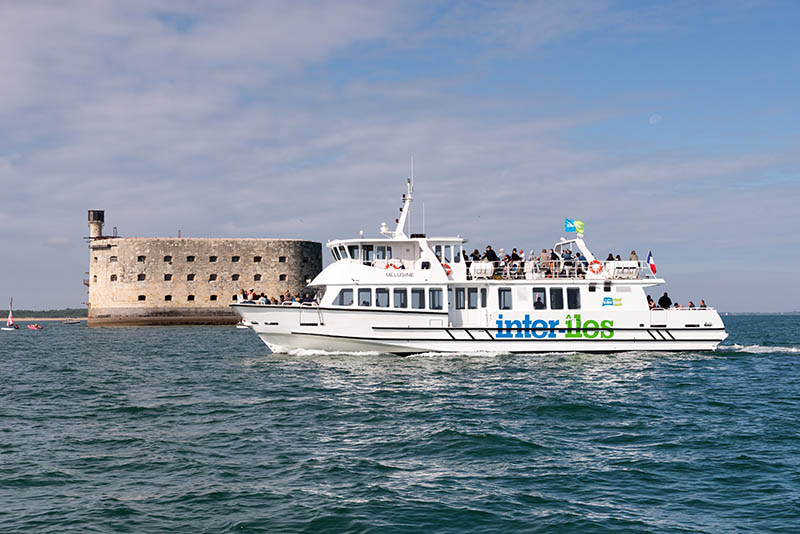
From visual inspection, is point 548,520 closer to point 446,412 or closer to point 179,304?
point 446,412

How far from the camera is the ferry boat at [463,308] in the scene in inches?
978

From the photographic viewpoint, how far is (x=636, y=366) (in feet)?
76.9

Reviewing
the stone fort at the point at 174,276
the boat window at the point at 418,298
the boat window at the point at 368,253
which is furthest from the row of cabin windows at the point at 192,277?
the boat window at the point at 418,298

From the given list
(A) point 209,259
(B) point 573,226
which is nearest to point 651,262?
(B) point 573,226

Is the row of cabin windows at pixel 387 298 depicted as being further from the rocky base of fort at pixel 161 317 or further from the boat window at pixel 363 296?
the rocky base of fort at pixel 161 317

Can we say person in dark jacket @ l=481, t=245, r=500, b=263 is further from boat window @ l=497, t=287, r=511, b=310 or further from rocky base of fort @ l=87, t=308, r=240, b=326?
rocky base of fort @ l=87, t=308, r=240, b=326

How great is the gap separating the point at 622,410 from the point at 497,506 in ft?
25.3

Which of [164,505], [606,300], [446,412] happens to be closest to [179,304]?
[606,300]

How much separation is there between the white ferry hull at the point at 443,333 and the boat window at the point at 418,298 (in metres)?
0.34

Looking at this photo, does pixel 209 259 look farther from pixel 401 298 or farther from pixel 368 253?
pixel 401 298

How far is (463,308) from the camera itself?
1024 inches

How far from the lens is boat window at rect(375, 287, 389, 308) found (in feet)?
81.7

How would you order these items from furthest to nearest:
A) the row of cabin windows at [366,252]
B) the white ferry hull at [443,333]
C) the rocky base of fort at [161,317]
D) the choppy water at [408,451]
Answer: the rocky base of fort at [161,317], the row of cabin windows at [366,252], the white ferry hull at [443,333], the choppy water at [408,451]

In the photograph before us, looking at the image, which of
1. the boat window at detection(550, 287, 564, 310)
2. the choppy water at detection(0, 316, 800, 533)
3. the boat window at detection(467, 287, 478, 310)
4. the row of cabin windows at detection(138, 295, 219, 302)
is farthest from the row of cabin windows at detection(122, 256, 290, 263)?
the boat window at detection(550, 287, 564, 310)
